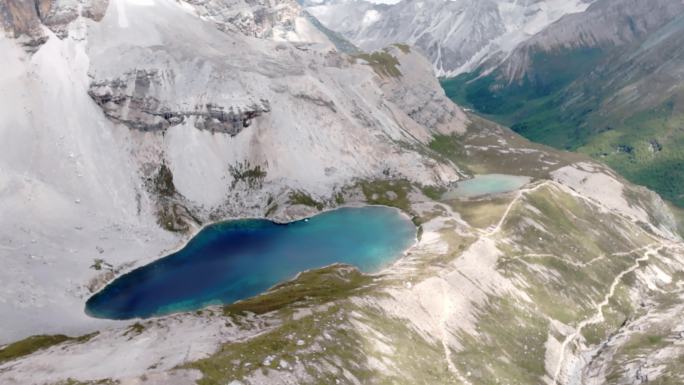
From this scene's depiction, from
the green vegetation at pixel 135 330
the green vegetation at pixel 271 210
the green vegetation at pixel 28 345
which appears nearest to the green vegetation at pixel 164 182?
the green vegetation at pixel 271 210

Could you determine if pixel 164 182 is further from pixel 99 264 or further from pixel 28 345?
pixel 28 345

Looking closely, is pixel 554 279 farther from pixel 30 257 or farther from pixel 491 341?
pixel 30 257

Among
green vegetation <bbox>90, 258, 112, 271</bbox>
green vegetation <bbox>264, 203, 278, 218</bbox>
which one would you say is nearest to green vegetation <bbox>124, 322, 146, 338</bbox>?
green vegetation <bbox>90, 258, 112, 271</bbox>

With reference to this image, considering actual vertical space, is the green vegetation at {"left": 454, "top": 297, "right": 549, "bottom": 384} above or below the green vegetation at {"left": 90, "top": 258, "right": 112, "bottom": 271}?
below

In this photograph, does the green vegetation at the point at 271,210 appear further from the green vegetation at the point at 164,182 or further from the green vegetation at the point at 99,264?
the green vegetation at the point at 99,264

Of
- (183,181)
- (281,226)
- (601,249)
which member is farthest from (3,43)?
(601,249)

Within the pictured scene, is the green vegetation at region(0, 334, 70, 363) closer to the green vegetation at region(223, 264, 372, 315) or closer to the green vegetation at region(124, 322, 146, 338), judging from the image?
the green vegetation at region(124, 322, 146, 338)

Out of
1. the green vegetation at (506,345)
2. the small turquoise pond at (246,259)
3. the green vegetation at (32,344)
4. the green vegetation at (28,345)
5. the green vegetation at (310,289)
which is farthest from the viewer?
the small turquoise pond at (246,259)
